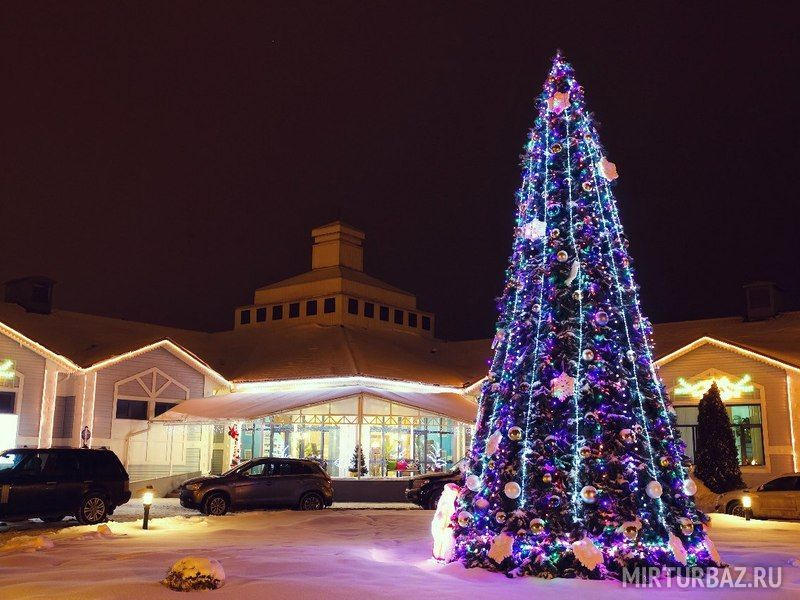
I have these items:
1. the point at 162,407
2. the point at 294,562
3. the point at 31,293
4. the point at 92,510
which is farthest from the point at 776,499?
the point at 31,293

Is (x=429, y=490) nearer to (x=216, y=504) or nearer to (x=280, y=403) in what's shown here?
(x=216, y=504)

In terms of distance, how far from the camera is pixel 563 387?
10.0 metres

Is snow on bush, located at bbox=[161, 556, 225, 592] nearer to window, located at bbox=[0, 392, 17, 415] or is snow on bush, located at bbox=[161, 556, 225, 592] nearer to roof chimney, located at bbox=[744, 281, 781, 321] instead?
window, located at bbox=[0, 392, 17, 415]

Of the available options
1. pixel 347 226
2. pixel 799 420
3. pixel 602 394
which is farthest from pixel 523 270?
pixel 347 226

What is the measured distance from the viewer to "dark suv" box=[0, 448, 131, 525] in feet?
52.7

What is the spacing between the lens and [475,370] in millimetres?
34281

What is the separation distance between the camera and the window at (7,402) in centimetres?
2478

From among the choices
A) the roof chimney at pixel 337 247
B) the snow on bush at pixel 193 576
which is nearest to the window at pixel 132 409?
the roof chimney at pixel 337 247

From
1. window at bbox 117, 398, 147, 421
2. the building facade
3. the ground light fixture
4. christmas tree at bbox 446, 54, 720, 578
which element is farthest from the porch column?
the ground light fixture

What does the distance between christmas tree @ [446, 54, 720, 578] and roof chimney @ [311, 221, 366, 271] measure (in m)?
28.2

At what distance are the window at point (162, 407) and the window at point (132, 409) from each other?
411 mm

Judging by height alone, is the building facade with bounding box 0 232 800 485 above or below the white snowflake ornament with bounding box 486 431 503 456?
above

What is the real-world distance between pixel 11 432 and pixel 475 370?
1784 cm

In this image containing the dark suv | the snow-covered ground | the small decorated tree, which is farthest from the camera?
the small decorated tree
